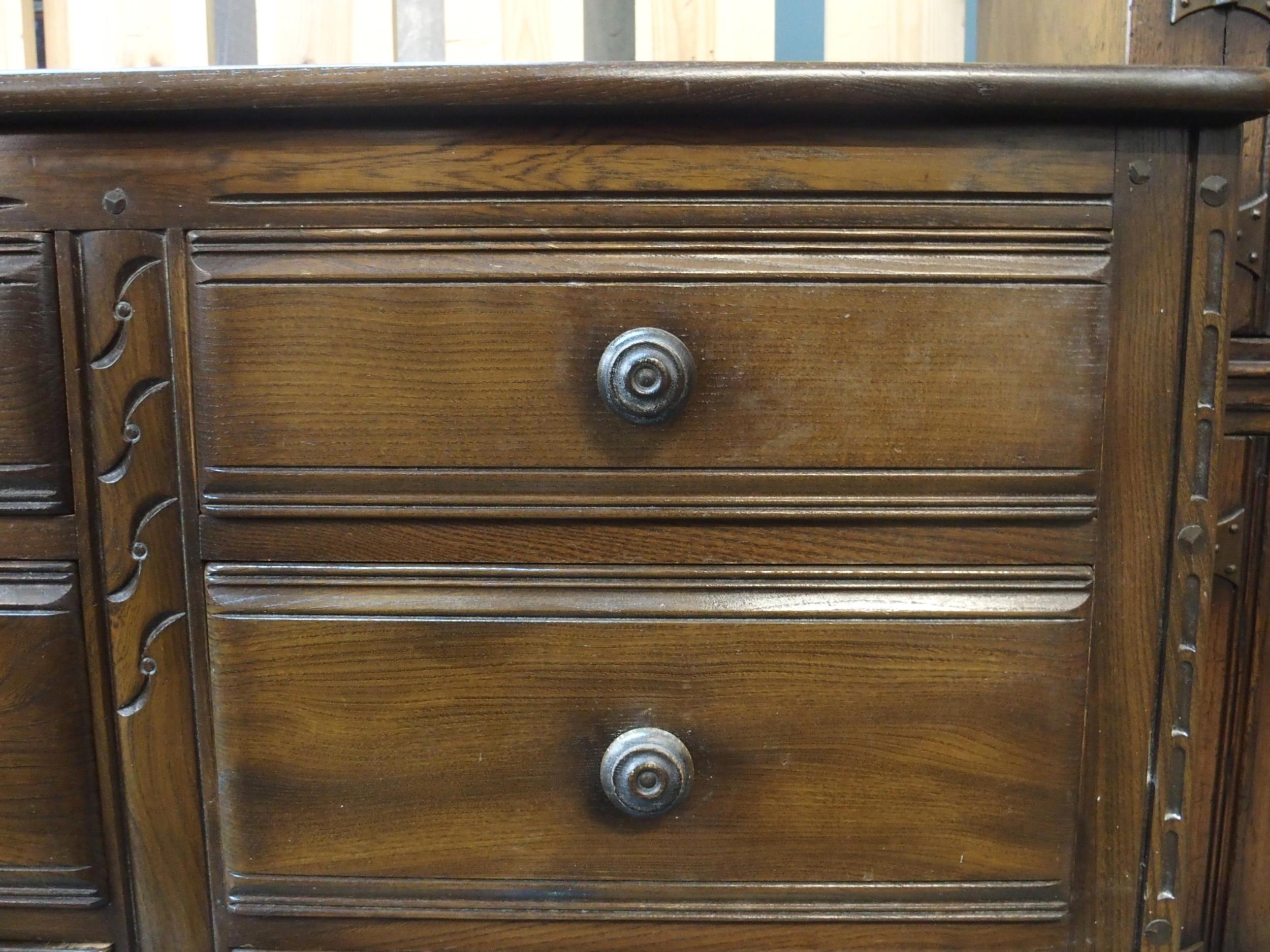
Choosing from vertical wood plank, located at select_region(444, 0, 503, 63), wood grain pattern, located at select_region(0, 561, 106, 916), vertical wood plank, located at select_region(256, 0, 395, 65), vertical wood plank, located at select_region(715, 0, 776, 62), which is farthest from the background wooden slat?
wood grain pattern, located at select_region(0, 561, 106, 916)

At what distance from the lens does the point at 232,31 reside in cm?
93

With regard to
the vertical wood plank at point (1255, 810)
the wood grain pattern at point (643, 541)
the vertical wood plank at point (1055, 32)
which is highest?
the vertical wood plank at point (1055, 32)

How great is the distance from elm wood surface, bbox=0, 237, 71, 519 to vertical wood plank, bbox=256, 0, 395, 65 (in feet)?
1.66

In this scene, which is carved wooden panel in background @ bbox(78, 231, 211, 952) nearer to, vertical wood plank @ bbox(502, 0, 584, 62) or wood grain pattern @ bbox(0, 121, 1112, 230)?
wood grain pattern @ bbox(0, 121, 1112, 230)

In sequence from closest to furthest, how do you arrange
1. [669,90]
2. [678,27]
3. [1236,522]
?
[669,90] < [1236,522] < [678,27]

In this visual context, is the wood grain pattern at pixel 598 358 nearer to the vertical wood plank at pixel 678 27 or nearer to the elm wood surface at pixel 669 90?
the elm wood surface at pixel 669 90

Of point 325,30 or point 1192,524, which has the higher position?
point 325,30

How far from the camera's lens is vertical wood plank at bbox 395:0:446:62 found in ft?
2.98

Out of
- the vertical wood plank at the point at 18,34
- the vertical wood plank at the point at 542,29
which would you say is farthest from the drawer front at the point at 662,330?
the vertical wood plank at the point at 18,34

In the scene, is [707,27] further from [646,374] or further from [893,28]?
[646,374]

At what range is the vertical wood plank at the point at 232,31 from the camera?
92cm

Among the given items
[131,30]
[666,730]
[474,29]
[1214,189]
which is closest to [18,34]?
[131,30]

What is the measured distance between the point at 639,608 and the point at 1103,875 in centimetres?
32

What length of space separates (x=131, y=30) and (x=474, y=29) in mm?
350
